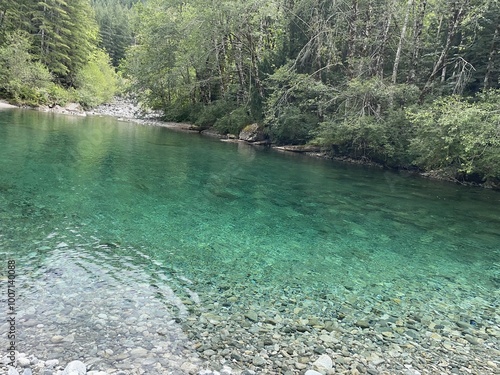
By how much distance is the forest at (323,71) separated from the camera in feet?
54.5

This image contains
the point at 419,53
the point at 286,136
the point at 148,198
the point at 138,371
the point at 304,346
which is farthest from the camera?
the point at 286,136

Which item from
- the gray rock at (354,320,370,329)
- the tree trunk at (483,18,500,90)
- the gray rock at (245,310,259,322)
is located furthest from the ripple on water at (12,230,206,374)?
the tree trunk at (483,18,500,90)

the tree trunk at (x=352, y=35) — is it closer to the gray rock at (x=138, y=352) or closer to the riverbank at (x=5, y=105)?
the gray rock at (x=138, y=352)

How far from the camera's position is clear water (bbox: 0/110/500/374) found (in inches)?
189

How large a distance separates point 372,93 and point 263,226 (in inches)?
550

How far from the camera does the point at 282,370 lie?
3365 mm

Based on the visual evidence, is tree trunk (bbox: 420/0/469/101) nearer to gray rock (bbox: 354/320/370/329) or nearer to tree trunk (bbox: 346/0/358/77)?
tree trunk (bbox: 346/0/358/77)

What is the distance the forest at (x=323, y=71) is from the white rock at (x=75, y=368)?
47.8 ft

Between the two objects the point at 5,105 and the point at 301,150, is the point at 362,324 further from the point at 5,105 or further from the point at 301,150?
the point at 5,105

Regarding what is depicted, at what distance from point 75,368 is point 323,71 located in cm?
2458

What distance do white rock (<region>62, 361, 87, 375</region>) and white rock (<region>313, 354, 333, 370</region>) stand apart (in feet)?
7.17

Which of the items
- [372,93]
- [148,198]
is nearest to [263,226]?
[148,198]

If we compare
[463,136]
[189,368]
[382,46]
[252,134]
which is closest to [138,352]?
[189,368]

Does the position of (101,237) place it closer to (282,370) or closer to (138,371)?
(138,371)
